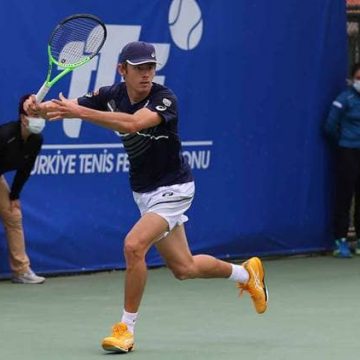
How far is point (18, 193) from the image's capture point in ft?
26.3

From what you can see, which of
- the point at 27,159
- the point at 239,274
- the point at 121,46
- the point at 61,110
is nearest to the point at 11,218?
the point at 27,159

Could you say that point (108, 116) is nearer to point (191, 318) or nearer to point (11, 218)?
point (191, 318)

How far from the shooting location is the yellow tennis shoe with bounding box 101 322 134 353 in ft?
18.4

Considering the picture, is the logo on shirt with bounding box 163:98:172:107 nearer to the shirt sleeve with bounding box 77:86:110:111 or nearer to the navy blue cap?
the navy blue cap

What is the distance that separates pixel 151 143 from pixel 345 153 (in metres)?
4.28

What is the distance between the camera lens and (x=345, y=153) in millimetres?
9836

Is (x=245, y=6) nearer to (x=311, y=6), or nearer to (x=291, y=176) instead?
(x=311, y=6)

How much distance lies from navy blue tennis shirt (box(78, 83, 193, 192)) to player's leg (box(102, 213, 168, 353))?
0.29 metres

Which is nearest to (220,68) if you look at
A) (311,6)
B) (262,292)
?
(311,6)

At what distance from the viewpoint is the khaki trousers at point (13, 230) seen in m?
8.11

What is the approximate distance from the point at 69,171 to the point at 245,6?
2.06 metres

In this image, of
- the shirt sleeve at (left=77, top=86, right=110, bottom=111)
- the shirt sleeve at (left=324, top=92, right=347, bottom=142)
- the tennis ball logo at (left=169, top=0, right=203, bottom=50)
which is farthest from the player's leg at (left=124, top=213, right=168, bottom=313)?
the shirt sleeve at (left=324, top=92, right=347, bottom=142)

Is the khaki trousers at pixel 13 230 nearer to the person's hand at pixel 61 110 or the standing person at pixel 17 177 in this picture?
the standing person at pixel 17 177

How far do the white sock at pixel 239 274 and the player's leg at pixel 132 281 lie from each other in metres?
0.71
